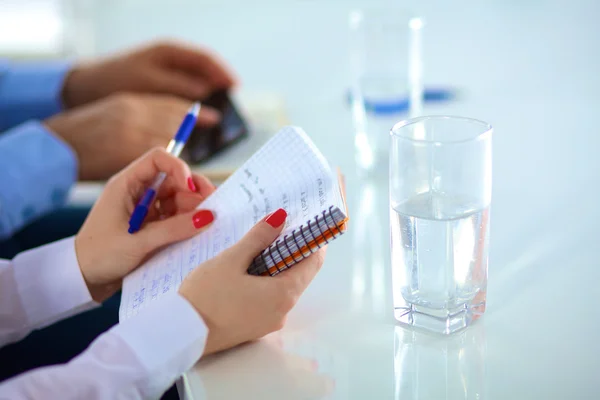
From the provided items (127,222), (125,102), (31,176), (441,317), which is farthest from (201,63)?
(441,317)

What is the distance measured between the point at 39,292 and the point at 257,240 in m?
0.31

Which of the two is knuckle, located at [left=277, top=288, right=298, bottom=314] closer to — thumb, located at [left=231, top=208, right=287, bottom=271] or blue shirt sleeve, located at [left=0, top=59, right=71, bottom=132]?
thumb, located at [left=231, top=208, right=287, bottom=271]

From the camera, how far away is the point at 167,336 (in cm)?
54

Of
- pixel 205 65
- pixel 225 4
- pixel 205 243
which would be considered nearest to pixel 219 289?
pixel 205 243

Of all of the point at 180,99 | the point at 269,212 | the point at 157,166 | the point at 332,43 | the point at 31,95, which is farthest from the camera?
the point at 332,43

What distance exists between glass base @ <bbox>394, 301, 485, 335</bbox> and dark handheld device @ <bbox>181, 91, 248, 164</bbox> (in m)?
0.54

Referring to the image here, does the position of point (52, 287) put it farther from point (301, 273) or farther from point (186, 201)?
point (301, 273)

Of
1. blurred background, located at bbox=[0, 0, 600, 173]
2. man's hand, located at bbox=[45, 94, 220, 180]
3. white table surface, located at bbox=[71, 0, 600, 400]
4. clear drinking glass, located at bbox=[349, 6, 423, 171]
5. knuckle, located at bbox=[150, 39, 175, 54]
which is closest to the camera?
white table surface, located at bbox=[71, 0, 600, 400]

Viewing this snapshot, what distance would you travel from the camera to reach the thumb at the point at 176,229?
687 millimetres

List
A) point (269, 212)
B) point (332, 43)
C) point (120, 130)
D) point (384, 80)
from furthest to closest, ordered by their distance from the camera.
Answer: point (332, 43)
point (120, 130)
point (384, 80)
point (269, 212)

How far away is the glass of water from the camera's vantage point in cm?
56

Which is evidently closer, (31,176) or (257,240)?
(257,240)

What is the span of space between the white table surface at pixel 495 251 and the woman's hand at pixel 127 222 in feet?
0.53

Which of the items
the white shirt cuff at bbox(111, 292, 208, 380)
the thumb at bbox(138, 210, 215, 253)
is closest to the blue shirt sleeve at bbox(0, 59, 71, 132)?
the thumb at bbox(138, 210, 215, 253)
